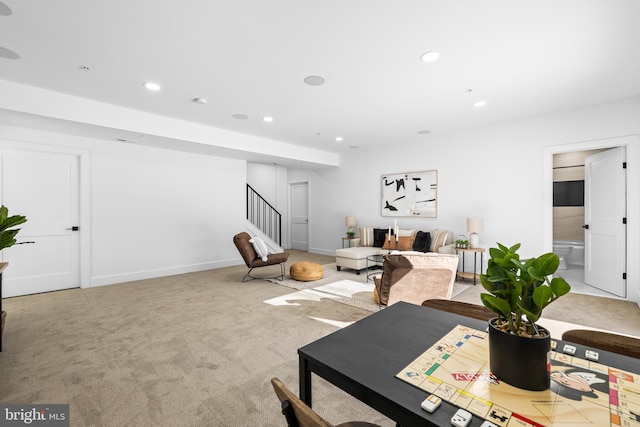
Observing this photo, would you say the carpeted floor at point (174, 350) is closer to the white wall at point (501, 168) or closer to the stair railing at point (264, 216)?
the white wall at point (501, 168)

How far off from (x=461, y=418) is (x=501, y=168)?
18.1ft

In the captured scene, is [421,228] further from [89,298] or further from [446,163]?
[89,298]

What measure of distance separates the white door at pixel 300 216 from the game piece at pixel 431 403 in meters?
8.26

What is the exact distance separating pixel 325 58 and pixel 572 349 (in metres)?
2.94

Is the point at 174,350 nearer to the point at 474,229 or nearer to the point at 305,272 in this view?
the point at 305,272

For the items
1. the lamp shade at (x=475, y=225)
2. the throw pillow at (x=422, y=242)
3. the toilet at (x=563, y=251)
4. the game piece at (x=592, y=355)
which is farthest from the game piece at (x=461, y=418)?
the toilet at (x=563, y=251)

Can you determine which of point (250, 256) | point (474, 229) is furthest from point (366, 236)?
point (250, 256)

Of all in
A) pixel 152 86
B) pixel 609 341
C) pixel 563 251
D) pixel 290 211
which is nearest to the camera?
pixel 609 341

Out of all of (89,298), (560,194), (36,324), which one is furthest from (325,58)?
(560,194)

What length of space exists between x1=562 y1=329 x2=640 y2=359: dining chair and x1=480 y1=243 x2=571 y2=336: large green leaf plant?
65cm

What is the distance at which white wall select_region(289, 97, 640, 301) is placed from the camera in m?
4.24

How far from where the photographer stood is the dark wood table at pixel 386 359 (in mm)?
804

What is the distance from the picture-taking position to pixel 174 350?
2.68 meters

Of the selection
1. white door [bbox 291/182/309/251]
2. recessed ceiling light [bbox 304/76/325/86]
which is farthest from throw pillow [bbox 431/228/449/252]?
white door [bbox 291/182/309/251]
